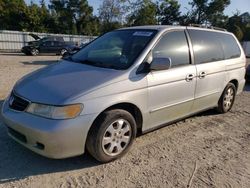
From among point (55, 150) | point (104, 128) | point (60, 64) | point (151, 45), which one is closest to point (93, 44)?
point (60, 64)

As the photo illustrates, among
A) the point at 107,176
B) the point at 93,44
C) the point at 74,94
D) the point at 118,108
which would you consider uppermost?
the point at 93,44

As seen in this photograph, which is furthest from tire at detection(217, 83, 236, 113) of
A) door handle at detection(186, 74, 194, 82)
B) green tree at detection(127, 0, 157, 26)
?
green tree at detection(127, 0, 157, 26)

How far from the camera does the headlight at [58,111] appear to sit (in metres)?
3.20

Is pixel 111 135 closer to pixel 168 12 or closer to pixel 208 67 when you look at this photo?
pixel 208 67

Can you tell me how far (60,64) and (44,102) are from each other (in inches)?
51.3

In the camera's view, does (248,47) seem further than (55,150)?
Yes

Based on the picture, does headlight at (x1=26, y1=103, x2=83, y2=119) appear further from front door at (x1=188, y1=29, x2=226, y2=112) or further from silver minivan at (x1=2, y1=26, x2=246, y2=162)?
front door at (x1=188, y1=29, x2=226, y2=112)

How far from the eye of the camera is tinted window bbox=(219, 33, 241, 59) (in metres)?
5.67

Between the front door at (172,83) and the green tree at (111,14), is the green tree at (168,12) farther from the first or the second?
the front door at (172,83)

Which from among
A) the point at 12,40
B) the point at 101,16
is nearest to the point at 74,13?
the point at 101,16

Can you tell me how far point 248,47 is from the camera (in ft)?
130

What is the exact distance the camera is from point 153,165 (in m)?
3.69

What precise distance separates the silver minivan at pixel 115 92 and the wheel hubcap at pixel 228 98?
506 millimetres

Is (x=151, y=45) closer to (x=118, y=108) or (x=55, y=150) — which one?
(x=118, y=108)
